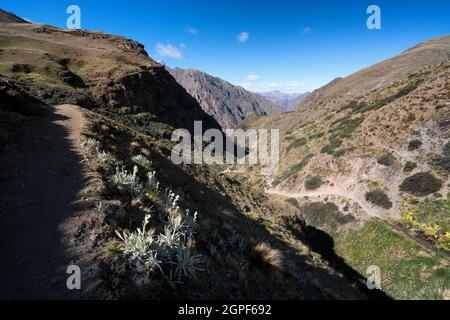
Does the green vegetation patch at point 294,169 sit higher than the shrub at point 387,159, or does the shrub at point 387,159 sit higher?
the shrub at point 387,159

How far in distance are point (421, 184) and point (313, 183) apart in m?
14.4

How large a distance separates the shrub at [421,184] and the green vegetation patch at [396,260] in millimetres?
5766

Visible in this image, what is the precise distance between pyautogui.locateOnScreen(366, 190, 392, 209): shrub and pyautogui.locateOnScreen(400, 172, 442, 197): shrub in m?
2.08

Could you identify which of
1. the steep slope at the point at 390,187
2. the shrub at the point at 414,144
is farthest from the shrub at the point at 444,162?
the shrub at the point at 414,144

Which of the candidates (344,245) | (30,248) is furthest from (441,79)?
(30,248)

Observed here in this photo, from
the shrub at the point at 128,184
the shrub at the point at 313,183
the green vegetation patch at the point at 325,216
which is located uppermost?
the shrub at the point at 128,184

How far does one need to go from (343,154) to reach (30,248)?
143 feet

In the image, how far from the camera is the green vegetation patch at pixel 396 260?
2141 cm

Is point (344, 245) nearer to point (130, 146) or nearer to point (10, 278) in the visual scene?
point (130, 146)

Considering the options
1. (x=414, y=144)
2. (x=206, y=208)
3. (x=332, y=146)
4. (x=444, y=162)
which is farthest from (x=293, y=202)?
(x=206, y=208)

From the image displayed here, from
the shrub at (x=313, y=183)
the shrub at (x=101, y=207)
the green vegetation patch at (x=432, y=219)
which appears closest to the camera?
the shrub at (x=101, y=207)

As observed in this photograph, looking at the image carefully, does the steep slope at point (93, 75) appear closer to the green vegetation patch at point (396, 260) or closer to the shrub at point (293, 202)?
the shrub at point (293, 202)

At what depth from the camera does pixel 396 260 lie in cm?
2445

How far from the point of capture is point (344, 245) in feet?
98.4
